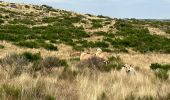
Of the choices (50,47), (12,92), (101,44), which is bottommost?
(101,44)

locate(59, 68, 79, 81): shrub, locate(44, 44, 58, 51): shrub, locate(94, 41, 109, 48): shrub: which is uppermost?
locate(59, 68, 79, 81): shrub

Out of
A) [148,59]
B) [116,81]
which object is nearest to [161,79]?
[116,81]

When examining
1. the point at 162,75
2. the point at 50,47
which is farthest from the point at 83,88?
the point at 50,47

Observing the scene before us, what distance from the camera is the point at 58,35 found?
2888 centimetres

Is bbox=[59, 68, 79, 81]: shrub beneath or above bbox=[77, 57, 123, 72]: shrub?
above

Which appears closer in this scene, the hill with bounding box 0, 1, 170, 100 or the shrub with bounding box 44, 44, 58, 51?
the hill with bounding box 0, 1, 170, 100

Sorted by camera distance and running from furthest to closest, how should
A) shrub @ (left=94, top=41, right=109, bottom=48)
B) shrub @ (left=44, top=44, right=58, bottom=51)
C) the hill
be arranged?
shrub @ (left=94, top=41, right=109, bottom=48) → shrub @ (left=44, top=44, right=58, bottom=51) → the hill

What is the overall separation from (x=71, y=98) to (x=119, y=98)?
39.9 inches

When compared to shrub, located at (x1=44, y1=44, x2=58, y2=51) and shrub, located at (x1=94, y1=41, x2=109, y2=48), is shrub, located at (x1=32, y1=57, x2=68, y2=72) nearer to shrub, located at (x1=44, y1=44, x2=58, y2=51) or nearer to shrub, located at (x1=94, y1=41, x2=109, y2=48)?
shrub, located at (x1=44, y1=44, x2=58, y2=51)

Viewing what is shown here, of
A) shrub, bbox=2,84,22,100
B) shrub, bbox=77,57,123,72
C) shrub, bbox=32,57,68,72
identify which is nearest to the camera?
shrub, bbox=2,84,22,100

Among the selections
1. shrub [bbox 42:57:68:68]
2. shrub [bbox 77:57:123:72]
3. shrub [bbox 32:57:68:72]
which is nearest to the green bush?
shrub [bbox 77:57:123:72]

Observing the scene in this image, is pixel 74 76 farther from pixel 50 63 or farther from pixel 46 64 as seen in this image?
pixel 50 63

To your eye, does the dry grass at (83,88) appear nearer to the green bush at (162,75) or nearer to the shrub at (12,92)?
the shrub at (12,92)

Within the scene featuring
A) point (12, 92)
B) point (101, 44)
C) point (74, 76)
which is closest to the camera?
point (12, 92)
